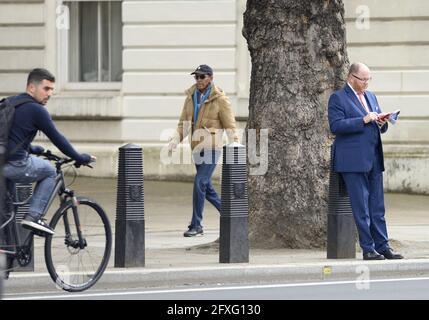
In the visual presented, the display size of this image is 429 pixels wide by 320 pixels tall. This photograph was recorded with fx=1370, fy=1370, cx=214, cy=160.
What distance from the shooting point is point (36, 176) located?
10.6 metres

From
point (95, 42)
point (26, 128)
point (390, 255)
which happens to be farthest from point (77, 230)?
point (95, 42)

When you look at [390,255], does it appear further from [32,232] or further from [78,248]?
[32,232]

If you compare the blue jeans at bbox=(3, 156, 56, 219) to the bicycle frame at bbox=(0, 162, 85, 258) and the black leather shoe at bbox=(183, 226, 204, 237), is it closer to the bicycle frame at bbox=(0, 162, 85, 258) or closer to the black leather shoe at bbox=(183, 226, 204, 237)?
the bicycle frame at bbox=(0, 162, 85, 258)

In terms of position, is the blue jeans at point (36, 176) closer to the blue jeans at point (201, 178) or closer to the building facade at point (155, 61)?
the blue jeans at point (201, 178)

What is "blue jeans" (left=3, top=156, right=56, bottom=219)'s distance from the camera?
10492 millimetres

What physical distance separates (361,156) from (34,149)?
11.1 feet

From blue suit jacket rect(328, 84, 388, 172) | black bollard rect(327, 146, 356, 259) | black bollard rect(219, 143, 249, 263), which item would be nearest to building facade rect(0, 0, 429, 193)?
black bollard rect(327, 146, 356, 259)

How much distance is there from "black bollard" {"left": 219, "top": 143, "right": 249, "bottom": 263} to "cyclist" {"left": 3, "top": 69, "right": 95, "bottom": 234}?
2.12 m

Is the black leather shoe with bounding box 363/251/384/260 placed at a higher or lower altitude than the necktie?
lower

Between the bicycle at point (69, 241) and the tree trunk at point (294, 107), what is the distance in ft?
9.98

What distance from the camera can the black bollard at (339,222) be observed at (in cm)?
1300

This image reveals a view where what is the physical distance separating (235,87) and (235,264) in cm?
1078

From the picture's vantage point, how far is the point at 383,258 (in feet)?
41.9
